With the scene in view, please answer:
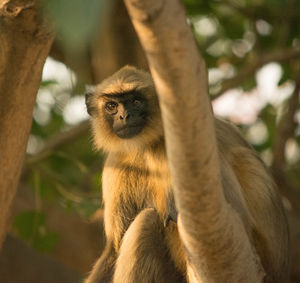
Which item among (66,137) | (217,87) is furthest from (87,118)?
(217,87)

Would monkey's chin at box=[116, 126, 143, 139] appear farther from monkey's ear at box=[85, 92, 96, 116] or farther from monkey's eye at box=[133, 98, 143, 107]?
monkey's ear at box=[85, 92, 96, 116]

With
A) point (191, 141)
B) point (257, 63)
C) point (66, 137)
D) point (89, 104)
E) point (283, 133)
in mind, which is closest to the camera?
point (191, 141)

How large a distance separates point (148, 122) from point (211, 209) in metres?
1.77

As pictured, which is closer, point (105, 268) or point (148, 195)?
point (148, 195)

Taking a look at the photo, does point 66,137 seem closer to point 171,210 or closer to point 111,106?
point 111,106

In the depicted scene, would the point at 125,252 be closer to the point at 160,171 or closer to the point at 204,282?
the point at 160,171

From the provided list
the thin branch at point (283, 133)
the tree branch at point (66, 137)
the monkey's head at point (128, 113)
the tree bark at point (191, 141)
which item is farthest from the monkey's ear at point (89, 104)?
the thin branch at point (283, 133)

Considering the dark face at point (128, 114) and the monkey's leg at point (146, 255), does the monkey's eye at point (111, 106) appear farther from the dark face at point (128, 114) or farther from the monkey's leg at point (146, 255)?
Answer: the monkey's leg at point (146, 255)

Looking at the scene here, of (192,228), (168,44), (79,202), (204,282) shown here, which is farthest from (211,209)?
(79,202)

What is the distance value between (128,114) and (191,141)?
2.17 m

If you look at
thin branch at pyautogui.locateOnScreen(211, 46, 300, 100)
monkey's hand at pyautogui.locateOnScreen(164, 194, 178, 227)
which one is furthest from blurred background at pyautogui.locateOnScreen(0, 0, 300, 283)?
monkey's hand at pyautogui.locateOnScreen(164, 194, 178, 227)

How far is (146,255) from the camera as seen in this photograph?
378cm

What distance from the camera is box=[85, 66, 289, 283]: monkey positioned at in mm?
3754

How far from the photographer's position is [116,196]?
13.6 feet
